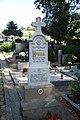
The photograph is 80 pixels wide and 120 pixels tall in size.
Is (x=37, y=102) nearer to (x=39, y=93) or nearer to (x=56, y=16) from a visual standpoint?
(x=39, y=93)

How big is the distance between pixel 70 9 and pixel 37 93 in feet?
70.7

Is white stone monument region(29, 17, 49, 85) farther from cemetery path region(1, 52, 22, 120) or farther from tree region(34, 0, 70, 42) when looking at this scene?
tree region(34, 0, 70, 42)

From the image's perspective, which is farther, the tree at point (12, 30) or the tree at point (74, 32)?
the tree at point (12, 30)

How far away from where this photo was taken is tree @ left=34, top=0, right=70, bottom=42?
26.9 m

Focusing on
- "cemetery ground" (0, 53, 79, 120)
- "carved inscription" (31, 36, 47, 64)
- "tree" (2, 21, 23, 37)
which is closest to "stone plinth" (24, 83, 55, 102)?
"cemetery ground" (0, 53, 79, 120)

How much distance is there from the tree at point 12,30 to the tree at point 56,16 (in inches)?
1168

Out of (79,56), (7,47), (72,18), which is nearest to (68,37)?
(72,18)

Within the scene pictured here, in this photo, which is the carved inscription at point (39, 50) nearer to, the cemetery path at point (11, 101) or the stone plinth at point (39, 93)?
the stone plinth at point (39, 93)

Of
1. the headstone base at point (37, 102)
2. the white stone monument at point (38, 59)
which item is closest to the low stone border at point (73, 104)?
the headstone base at point (37, 102)

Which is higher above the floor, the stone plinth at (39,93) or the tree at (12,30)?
the tree at (12,30)

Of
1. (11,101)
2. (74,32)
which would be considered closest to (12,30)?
(74,32)

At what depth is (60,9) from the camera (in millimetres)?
27094

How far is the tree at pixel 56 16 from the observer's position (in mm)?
26875

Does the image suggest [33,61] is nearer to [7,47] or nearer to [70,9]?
[70,9]
